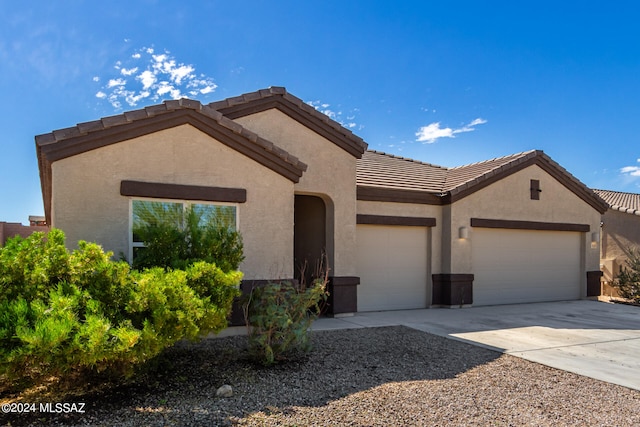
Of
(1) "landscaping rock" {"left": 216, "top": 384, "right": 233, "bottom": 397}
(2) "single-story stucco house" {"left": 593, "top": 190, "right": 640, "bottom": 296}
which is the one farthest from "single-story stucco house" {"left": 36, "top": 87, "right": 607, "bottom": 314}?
(2) "single-story stucco house" {"left": 593, "top": 190, "right": 640, "bottom": 296}

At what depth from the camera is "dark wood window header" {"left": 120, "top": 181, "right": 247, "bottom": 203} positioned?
8148 mm

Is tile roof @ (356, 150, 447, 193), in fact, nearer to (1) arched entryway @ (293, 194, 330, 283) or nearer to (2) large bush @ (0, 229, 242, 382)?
(1) arched entryway @ (293, 194, 330, 283)

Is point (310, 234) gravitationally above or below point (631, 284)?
above

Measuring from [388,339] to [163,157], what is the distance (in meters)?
5.41

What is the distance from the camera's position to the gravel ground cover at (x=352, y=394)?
4914mm

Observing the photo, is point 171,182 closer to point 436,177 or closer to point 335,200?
point 335,200

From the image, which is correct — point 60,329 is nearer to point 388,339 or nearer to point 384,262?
point 388,339

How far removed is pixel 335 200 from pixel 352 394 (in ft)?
20.6

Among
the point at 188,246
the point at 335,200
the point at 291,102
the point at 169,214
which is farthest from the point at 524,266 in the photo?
the point at 188,246

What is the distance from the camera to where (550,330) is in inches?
406

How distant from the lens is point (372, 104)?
632 inches

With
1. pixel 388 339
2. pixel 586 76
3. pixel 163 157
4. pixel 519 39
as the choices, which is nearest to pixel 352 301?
pixel 388 339

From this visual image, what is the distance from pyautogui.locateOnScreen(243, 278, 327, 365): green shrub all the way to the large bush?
88 centimetres

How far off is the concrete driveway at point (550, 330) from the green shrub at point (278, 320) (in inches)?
117
